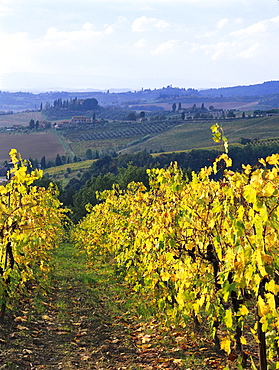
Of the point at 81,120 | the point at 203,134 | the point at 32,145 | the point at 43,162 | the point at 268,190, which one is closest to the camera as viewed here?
the point at 268,190

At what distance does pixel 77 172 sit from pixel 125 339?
8646 cm

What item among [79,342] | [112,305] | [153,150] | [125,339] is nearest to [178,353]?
[125,339]

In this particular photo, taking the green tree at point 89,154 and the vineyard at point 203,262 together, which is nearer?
the vineyard at point 203,262

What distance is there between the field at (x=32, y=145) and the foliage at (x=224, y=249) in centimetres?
10766

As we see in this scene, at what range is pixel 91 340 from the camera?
793 cm

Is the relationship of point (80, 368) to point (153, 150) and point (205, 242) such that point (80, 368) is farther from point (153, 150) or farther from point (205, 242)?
point (153, 150)

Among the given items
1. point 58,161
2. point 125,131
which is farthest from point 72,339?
point 125,131

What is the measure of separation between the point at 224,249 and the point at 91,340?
3627 mm

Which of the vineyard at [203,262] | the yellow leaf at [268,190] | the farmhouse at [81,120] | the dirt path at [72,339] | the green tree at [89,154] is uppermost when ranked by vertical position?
the farmhouse at [81,120]

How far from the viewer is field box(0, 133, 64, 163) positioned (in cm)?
11712

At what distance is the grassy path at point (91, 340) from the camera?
6.53 m

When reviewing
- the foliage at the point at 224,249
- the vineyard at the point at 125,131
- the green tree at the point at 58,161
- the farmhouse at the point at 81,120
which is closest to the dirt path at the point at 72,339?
the foliage at the point at 224,249

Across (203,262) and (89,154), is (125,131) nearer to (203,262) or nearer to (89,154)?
(89,154)

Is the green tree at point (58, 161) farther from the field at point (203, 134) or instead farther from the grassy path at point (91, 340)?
the grassy path at point (91, 340)
